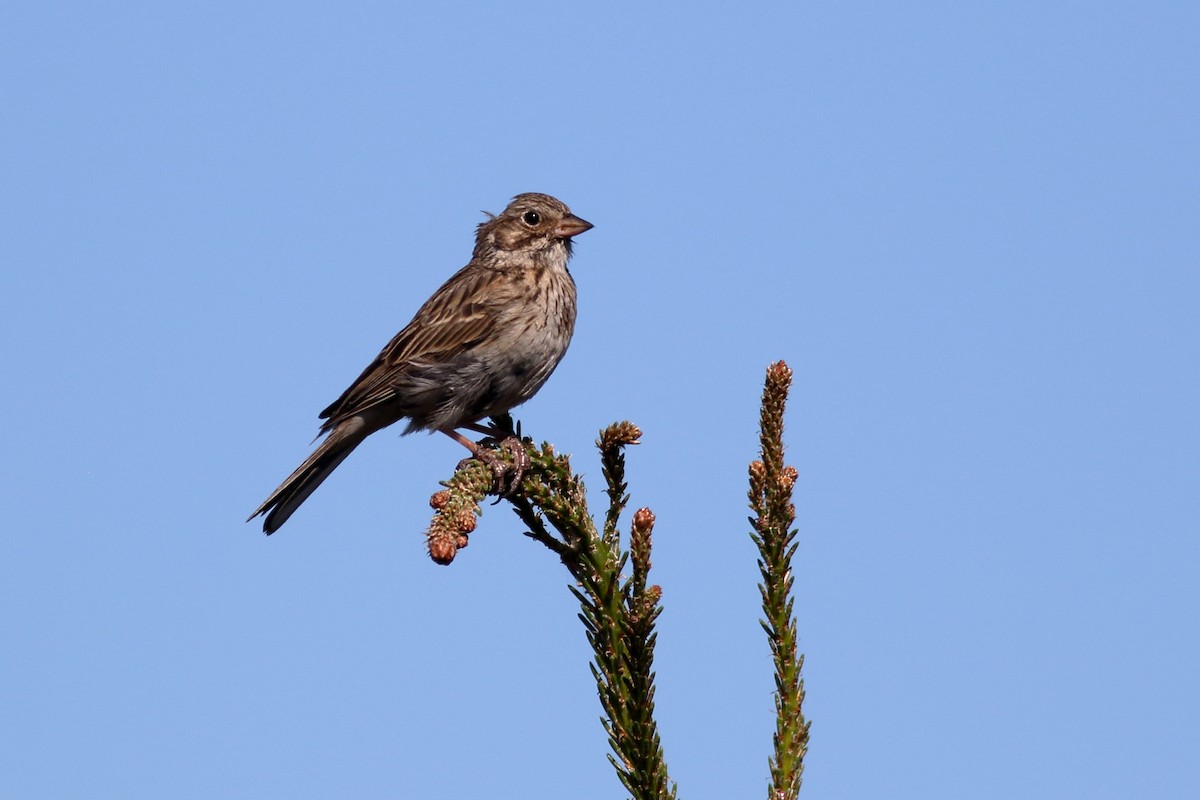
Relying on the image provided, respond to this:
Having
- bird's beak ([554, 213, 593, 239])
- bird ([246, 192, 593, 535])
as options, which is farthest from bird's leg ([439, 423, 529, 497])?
bird's beak ([554, 213, 593, 239])

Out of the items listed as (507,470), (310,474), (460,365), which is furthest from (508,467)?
(310,474)

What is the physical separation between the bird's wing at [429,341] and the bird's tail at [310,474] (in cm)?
12

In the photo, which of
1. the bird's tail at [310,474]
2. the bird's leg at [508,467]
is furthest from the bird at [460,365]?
the bird's leg at [508,467]

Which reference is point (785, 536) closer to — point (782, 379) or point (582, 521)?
point (782, 379)

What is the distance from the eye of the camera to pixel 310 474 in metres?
8.46

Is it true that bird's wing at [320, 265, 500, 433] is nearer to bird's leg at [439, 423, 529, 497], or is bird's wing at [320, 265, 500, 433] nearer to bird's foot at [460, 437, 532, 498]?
bird's leg at [439, 423, 529, 497]

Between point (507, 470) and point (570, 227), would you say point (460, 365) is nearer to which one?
point (570, 227)

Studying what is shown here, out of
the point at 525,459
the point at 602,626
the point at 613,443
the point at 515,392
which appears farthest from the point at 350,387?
the point at 602,626

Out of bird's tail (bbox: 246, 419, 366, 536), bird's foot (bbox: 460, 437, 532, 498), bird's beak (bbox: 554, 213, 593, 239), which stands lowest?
bird's foot (bbox: 460, 437, 532, 498)

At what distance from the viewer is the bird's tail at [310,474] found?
816cm

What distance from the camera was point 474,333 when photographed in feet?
27.8

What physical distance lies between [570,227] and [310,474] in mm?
2579

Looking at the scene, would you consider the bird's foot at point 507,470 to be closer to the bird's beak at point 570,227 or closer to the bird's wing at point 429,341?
the bird's wing at point 429,341

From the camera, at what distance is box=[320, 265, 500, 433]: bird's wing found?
8508 mm
